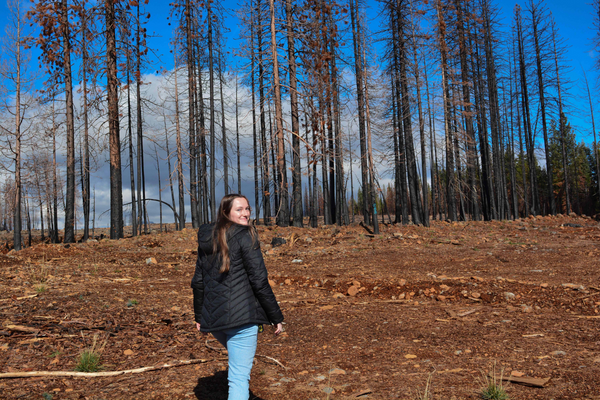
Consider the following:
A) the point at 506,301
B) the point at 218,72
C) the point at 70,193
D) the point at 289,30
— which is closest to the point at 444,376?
the point at 506,301

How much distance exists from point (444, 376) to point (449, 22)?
80.4ft

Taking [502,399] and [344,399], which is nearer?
[502,399]

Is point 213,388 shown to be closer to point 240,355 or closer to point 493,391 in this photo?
point 240,355

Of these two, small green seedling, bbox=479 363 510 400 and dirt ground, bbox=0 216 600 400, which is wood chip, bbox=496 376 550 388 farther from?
small green seedling, bbox=479 363 510 400

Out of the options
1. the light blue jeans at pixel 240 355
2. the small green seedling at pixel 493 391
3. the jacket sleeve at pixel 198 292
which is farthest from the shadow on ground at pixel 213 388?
the small green seedling at pixel 493 391

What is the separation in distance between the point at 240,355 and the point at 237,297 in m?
0.44

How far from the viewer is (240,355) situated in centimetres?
290

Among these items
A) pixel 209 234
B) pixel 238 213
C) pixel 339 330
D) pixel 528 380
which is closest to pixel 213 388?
pixel 209 234

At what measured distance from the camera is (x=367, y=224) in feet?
70.4

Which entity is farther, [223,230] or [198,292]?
[198,292]

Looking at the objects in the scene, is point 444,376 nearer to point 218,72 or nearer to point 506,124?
point 218,72

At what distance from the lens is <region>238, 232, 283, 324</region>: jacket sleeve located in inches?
113

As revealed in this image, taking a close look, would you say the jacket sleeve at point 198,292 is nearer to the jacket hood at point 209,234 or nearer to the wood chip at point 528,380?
the jacket hood at point 209,234

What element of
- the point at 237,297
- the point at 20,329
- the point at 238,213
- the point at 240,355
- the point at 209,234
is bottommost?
the point at 20,329
